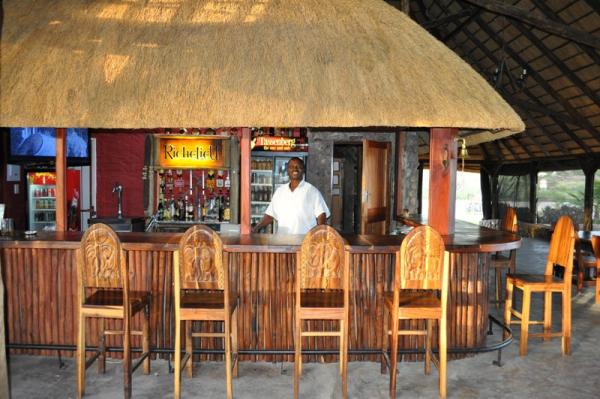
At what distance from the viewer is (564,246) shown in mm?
4516

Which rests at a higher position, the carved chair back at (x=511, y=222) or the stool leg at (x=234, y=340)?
the carved chair back at (x=511, y=222)

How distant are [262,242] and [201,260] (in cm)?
91

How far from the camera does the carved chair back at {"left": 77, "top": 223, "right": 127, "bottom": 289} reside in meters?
3.38

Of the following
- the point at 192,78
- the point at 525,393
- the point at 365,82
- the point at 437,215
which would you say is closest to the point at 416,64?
the point at 365,82

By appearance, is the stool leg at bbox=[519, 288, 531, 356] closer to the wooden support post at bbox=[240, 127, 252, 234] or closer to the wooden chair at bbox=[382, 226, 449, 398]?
the wooden chair at bbox=[382, 226, 449, 398]

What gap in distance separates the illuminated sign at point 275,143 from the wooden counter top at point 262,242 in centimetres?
425

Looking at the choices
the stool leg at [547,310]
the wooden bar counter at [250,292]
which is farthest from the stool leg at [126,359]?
the stool leg at [547,310]

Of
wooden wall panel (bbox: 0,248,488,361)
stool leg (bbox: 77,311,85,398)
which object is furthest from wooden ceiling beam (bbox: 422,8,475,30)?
stool leg (bbox: 77,311,85,398)

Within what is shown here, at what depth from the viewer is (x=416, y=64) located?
15.1 ft

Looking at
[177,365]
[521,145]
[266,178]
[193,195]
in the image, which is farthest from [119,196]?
[521,145]

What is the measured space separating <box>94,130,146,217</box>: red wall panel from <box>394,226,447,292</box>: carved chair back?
676cm

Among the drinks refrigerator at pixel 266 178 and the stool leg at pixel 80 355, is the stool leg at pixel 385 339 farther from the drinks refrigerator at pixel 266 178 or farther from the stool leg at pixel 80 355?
the drinks refrigerator at pixel 266 178

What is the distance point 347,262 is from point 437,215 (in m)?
1.70

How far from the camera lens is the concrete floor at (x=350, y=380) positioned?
3732mm
